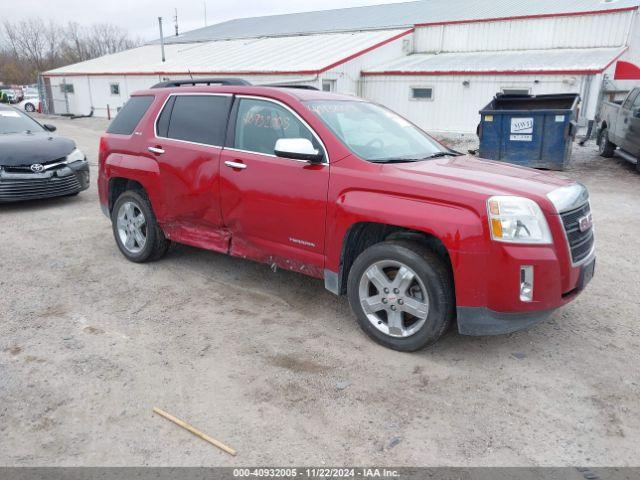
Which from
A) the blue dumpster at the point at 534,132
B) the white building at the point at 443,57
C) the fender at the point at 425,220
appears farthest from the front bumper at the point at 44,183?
the white building at the point at 443,57

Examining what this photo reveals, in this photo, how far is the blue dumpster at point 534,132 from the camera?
1125 cm

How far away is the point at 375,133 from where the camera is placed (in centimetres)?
430

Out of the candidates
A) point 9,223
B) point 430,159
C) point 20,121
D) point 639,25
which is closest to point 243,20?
point 639,25

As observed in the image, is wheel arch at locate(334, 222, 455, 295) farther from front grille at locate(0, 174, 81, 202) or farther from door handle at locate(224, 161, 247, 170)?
front grille at locate(0, 174, 81, 202)

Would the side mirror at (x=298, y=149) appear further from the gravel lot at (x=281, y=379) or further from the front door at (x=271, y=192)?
the gravel lot at (x=281, y=379)

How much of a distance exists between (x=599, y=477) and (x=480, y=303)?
114cm

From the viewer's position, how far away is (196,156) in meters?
4.63

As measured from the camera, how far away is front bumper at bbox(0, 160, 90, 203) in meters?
7.49

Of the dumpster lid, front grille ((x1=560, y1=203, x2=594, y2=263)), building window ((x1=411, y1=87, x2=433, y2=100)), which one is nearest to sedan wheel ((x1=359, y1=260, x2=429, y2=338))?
front grille ((x1=560, y1=203, x2=594, y2=263))

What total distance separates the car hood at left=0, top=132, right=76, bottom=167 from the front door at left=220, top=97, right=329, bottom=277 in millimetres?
4756

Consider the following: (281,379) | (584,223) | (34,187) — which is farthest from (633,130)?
(34,187)

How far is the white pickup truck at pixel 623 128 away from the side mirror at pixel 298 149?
384 inches

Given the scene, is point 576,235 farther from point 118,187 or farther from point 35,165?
point 35,165

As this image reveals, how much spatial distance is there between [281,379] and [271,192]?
1506 mm
